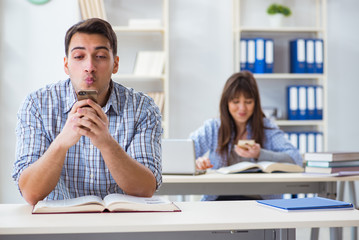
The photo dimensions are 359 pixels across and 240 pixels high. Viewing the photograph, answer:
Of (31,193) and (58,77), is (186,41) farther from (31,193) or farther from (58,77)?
(31,193)

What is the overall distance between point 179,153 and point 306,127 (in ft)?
7.50

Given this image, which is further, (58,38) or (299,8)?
(299,8)

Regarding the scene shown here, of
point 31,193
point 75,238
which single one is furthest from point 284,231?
point 31,193

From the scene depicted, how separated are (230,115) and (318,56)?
5.18 feet

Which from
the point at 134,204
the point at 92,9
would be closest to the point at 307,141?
the point at 92,9

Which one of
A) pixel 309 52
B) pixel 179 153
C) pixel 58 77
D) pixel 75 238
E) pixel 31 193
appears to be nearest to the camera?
pixel 75 238

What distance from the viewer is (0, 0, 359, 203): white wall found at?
13.2 feet

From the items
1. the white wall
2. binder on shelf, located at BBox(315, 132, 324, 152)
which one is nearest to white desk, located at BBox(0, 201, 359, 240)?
the white wall

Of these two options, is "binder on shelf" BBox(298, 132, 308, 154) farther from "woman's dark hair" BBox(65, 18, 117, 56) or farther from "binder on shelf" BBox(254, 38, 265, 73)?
"woman's dark hair" BBox(65, 18, 117, 56)

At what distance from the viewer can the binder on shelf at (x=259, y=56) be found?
427 centimetres

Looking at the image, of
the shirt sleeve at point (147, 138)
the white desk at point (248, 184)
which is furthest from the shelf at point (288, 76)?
the shirt sleeve at point (147, 138)

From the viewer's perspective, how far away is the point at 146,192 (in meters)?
1.62

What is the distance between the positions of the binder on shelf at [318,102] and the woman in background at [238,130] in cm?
135

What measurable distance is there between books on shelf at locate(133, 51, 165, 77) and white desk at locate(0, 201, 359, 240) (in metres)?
2.76
